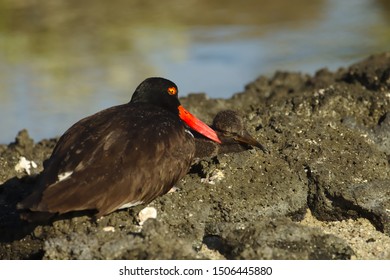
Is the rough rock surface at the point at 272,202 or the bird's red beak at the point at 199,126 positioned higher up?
the bird's red beak at the point at 199,126

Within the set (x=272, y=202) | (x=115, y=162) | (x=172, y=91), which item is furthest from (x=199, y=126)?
(x=115, y=162)

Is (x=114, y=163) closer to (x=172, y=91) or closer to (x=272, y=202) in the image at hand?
(x=272, y=202)

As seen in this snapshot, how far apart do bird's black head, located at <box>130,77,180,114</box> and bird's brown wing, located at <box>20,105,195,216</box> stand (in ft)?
1.47

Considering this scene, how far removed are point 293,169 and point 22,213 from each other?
1.79 meters

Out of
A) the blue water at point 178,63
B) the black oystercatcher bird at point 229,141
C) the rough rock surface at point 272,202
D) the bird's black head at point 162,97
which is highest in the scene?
the bird's black head at point 162,97

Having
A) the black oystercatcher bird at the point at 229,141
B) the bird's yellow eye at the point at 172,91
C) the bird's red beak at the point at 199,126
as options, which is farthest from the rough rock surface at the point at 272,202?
the bird's yellow eye at the point at 172,91

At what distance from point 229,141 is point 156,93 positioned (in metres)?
0.68

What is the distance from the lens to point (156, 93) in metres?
6.50

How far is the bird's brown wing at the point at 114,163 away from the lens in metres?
5.24

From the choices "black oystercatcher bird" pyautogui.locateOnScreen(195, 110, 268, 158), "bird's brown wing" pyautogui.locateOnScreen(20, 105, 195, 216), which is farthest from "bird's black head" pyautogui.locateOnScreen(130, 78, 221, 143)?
"bird's brown wing" pyautogui.locateOnScreen(20, 105, 195, 216)

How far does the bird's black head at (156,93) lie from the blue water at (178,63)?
2.85 metres

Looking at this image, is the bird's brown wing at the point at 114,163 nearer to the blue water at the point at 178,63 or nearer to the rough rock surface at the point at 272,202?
the rough rock surface at the point at 272,202

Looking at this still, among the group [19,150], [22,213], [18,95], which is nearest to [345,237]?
[22,213]

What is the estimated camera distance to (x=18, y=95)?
10320 millimetres
